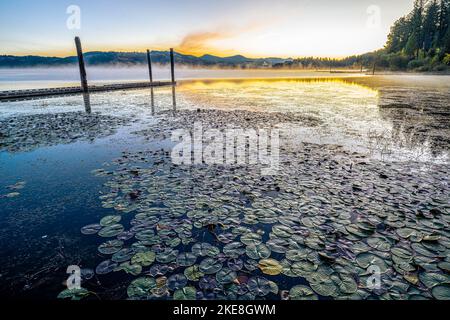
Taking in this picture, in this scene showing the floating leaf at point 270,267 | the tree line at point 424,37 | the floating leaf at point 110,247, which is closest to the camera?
the floating leaf at point 270,267

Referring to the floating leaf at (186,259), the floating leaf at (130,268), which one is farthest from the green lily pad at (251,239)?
the floating leaf at (130,268)

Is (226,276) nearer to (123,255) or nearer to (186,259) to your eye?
(186,259)

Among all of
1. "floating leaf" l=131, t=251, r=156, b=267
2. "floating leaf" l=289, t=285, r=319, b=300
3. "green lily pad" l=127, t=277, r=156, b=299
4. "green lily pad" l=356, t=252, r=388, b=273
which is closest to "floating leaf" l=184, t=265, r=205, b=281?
"green lily pad" l=127, t=277, r=156, b=299

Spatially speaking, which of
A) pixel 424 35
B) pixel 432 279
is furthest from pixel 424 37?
pixel 432 279

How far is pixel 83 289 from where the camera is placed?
278 centimetres

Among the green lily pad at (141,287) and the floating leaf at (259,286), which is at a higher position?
the green lily pad at (141,287)

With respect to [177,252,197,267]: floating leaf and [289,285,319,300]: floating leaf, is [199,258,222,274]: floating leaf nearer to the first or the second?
[177,252,197,267]: floating leaf

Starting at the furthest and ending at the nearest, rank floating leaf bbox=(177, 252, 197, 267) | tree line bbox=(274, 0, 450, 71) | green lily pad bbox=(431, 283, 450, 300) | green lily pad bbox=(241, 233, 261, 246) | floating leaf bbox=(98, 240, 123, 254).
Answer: tree line bbox=(274, 0, 450, 71) < green lily pad bbox=(241, 233, 261, 246) < floating leaf bbox=(98, 240, 123, 254) < floating leaf bbox=(177, 252, 197, 267) < green lily pad bbox=(431, 283, 450, 300)

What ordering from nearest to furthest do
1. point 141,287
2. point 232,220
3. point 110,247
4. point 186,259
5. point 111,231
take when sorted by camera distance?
point 141,287 < point 186,259 < point 110,247 < point 111,231 < point 232,220

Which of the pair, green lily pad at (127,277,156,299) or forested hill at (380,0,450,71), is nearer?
green lily pad at (127,277,156,299)

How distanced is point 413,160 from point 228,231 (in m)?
6.61

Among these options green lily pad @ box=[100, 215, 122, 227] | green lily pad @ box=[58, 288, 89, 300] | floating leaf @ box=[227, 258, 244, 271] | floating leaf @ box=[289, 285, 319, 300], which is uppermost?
green lily pad @ box=[100, 215, 122, 227]

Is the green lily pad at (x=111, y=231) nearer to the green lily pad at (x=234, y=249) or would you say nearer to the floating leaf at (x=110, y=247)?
the floating leaf at (x=110, y=247)

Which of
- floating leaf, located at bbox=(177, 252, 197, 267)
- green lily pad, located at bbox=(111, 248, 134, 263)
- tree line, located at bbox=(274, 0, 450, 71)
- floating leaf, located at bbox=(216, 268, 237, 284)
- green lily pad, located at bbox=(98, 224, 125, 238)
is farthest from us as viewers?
tree line, located at bbox=(274, 0, 450, 71)
